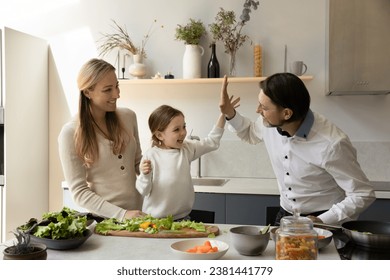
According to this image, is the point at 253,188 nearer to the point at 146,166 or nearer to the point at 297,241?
the point at 146,166

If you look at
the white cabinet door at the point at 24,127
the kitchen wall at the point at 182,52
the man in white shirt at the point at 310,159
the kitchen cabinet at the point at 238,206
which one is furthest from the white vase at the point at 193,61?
the man in white shirt at the point at 310,159

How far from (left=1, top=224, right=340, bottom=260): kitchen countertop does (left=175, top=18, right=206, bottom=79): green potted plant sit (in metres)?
2.27

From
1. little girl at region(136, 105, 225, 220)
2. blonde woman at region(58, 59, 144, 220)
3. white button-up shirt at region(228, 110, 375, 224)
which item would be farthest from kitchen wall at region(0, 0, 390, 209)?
blonde woman at region(58, 59, 144, 220)

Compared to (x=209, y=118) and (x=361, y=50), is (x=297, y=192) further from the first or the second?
(x=209, y=118)

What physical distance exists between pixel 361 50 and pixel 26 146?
2.73 meters

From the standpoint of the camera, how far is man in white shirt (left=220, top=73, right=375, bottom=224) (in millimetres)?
2148

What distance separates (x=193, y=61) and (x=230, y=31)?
39cm

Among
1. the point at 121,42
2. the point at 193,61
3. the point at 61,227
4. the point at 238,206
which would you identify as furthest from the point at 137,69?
the point at 61,227

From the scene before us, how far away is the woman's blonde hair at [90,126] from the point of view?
7.27ft

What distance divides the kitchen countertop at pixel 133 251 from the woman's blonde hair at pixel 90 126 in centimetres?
48

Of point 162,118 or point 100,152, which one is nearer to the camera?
point 100,152

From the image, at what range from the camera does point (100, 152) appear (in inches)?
89.5

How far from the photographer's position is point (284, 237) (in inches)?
59.1
